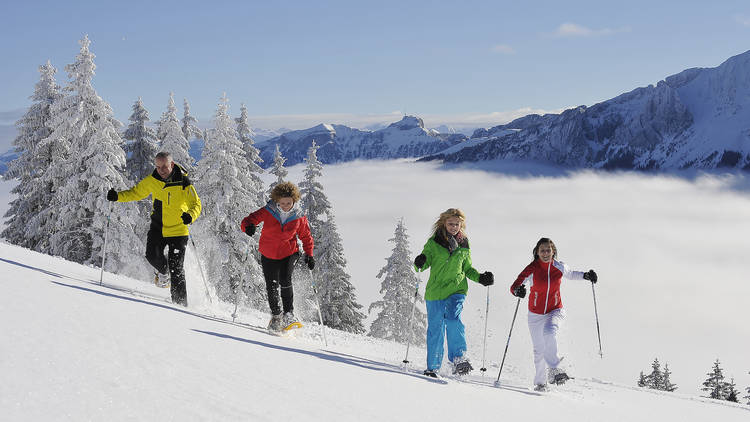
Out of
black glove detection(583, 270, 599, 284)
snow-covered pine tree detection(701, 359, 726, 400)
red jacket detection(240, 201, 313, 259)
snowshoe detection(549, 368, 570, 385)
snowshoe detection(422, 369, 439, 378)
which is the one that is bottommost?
snow-covered pine tree detection(701, 359, 726, 400)

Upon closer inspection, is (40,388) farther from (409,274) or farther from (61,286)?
(409,274)

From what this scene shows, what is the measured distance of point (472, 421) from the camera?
3961mm

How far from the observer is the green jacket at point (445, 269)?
21.5 feet

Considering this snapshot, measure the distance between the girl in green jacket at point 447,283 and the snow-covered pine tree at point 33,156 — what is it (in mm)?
23171

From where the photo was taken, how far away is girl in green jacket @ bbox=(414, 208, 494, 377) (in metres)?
→ 6.54

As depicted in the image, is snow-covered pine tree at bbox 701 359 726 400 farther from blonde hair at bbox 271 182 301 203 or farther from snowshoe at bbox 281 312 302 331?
blonde hair at bbox 271 182 301 203

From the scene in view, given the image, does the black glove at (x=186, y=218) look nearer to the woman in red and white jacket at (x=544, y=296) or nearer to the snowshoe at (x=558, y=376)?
the woman in red and white jacket at (x=544, y=296)

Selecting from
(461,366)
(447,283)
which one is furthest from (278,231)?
(461,366)

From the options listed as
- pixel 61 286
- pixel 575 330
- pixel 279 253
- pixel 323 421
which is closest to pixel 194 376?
pixel 323 421

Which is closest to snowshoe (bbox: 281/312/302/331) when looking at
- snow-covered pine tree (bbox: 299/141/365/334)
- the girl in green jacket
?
the girl in green jacket

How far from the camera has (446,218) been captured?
262 inches

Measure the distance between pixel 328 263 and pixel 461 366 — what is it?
2541cm

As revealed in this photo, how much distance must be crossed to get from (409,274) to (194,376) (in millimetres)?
29199

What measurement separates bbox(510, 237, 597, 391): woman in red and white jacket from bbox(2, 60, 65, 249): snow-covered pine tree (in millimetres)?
23895
